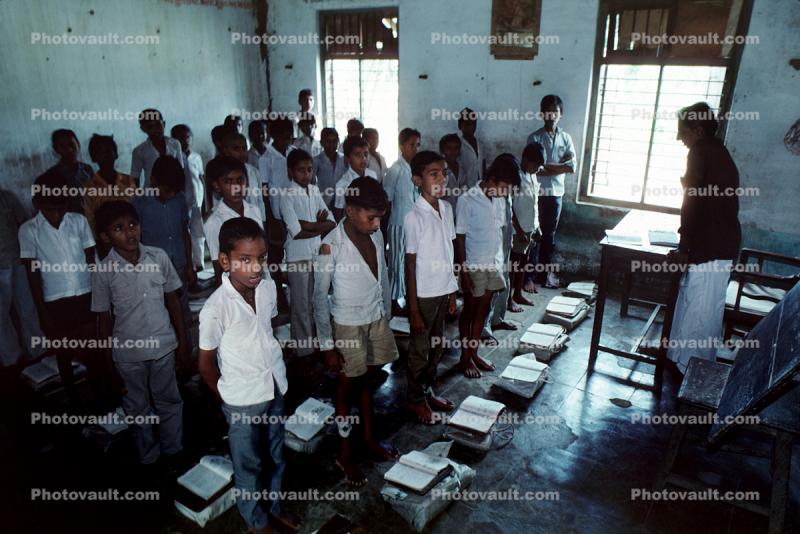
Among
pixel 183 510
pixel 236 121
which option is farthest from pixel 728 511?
pixel 236 121

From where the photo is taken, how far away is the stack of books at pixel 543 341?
455cm

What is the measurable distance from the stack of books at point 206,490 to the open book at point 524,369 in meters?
2.09

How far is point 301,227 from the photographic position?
4.11m

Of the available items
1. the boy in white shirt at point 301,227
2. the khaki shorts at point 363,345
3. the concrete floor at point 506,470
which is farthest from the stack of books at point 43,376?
the khaki shorts at point 363,345

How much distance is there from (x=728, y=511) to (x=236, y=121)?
5787mm

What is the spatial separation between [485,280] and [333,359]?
5.18 ft

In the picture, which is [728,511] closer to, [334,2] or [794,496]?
[794,496]

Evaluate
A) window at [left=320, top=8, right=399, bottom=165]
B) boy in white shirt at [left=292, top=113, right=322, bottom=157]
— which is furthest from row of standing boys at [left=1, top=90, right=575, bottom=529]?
window at [left=320, top=8, right=399, bottom=165]

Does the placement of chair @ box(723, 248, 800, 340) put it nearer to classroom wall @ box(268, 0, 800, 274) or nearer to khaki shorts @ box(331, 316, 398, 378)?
classroom wall @ box(268, 0, 800, 274)

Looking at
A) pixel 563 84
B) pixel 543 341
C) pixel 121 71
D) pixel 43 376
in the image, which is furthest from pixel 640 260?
pixel 121 71

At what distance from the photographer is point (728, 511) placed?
297cm

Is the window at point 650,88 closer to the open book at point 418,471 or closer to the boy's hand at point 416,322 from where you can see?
the boy's hand at point 416,322

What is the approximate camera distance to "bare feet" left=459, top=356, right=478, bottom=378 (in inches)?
169

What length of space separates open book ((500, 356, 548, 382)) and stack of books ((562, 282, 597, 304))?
5.44ft
